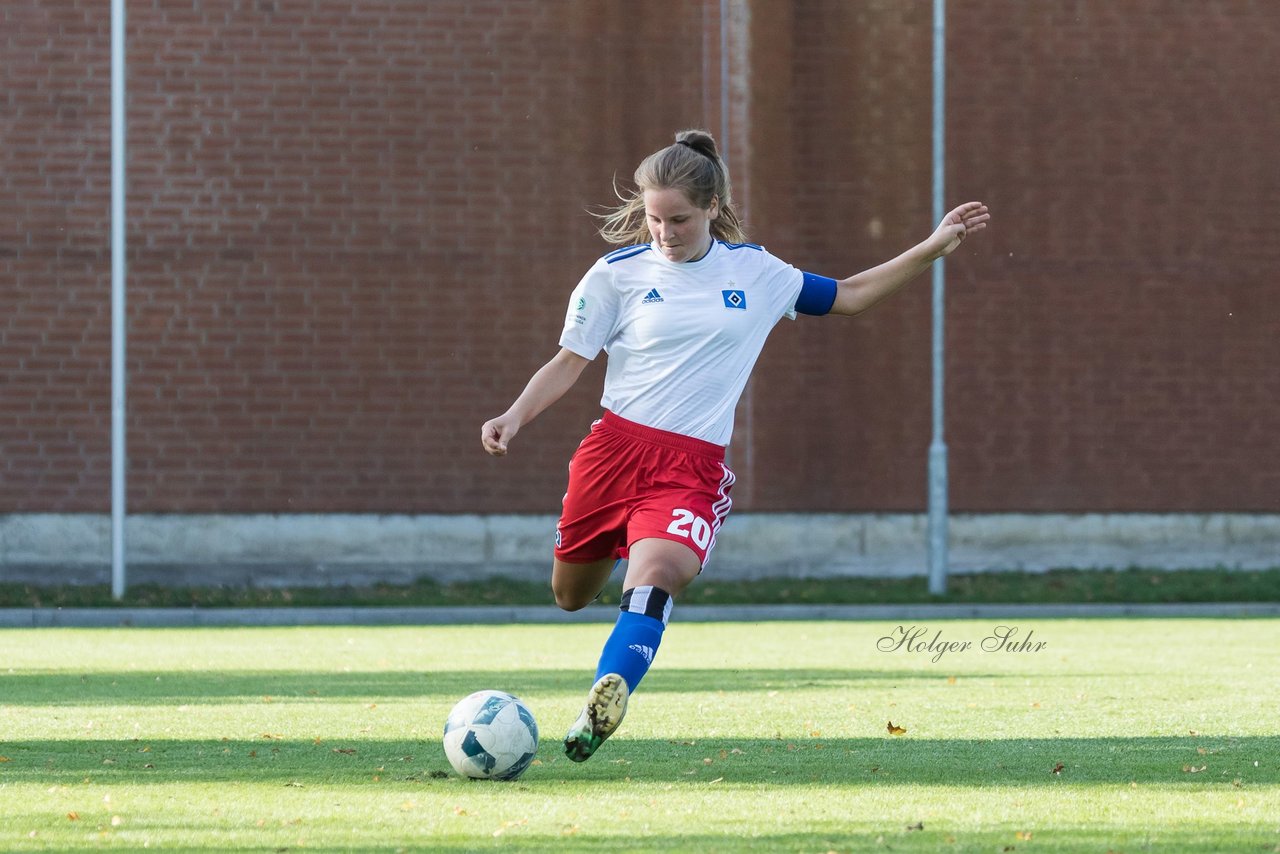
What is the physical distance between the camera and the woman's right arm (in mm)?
6535

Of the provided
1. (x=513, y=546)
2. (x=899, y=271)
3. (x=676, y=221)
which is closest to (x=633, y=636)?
(x=676, y=221)

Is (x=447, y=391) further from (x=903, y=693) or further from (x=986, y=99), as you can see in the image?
(x=903, y=693)

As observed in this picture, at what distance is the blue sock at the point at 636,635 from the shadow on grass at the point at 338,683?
3.75m

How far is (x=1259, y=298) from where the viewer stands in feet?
78.7

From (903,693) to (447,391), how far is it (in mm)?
13601

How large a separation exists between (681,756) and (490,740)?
1.01 meters

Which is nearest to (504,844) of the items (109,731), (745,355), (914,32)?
(745,355)

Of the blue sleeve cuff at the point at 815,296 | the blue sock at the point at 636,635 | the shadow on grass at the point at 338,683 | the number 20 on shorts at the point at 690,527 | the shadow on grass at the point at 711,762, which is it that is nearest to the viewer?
the blue sock at the point at 636,635

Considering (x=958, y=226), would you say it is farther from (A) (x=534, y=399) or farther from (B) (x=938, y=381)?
(B) (x=938, y=381)

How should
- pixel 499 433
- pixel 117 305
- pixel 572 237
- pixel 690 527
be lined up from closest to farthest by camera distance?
pixel 499 433
pixel 690 527
pixel 117 305
pixel 572 237

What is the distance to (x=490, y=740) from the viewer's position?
627 cm

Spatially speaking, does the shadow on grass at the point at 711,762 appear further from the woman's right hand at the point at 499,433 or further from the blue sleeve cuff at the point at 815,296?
the blue sleeve cuff at the point at 815,296

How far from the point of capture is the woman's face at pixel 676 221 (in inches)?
266
